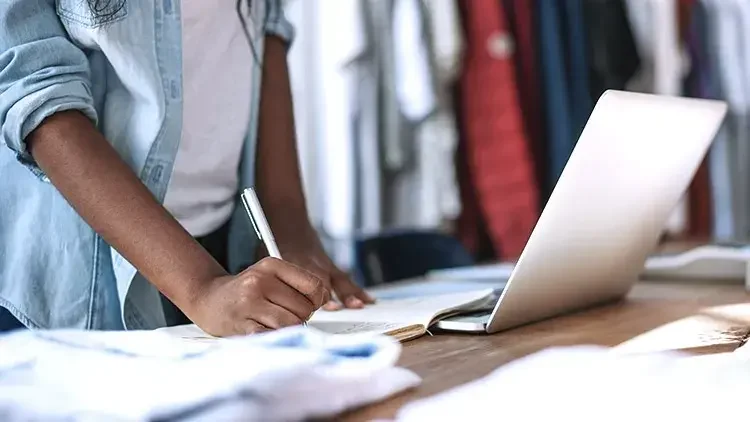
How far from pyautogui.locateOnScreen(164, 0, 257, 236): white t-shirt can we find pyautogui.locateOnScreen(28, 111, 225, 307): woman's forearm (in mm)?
181

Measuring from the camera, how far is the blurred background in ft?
8.09

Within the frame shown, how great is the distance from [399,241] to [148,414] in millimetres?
1124

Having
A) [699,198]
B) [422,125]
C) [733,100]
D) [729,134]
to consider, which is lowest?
[699,198]

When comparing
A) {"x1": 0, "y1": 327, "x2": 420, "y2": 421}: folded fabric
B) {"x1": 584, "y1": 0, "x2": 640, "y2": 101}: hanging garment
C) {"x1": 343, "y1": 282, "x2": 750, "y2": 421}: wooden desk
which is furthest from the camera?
{"x1": 584, "y1": 0, "x2": 640, "y2": 101}: hanging garment

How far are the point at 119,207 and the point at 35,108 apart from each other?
0.10 metres

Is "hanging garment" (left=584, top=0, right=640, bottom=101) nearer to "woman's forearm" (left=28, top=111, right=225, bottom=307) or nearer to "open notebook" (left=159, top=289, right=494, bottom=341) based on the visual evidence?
"open notebook" (left=159, top=289, right=494, bottom=341)

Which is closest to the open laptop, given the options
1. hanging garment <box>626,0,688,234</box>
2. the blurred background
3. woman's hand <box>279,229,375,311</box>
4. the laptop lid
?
the laptop lid

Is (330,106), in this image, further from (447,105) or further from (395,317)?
(395,317)

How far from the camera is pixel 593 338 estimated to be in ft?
2.56

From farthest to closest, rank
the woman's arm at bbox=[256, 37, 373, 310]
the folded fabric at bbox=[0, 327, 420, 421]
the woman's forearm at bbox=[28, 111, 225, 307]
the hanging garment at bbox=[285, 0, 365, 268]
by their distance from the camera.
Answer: the hanging garment at bbox=[285, 0, 365, 268]
the woman's arm at bbox=[256, 37, 373, 310]
the woman's forearm at bbox=[28, 111, 225, 307]
the folded fabric at bbox=[0, 327, 420, 421]

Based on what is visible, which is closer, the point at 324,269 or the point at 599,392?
the point at 599,392

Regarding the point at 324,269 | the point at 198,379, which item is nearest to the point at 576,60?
the point at 324,269

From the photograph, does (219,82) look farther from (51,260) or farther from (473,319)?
(473,319)

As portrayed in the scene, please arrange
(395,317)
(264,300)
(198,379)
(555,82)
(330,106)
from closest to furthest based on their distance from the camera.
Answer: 1. (198,379)
2. (264,300)
3. (395,317)
4. (330,106)
5. (555,82)
